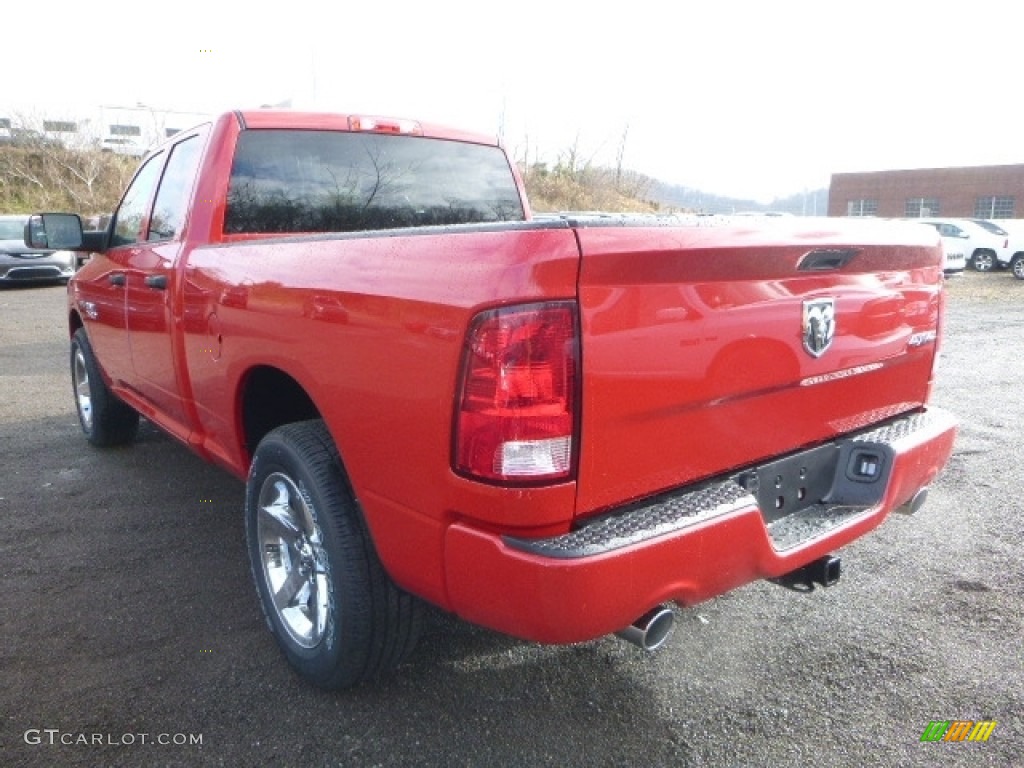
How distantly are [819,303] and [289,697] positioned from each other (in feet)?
6.55

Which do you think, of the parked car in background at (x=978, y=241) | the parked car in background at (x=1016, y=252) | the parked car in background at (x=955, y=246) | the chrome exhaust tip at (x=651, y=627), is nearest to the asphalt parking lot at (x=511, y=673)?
the chrome exhaust tip at (x=651, y=627)

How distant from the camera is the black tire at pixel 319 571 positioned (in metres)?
2.27

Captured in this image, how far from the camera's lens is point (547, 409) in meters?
1.77

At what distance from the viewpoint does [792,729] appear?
2.35 m

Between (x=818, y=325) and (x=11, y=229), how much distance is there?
1859cm

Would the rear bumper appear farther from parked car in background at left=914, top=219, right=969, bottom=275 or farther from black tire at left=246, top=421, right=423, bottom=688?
parked car in background at left=914, top=219, right=969, bottom=275

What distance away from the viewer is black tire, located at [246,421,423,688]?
227cm

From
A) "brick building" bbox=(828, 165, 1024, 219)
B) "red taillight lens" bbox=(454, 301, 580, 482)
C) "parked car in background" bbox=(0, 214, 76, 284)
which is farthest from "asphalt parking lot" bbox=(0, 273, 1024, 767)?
"brick building" bbox=(828, 165, 1024, 219)

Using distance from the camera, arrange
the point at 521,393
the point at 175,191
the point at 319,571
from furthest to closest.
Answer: the point at 175,191 < the point at 319,571 < the point at 521,393

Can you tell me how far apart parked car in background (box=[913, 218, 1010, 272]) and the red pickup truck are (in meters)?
23.3

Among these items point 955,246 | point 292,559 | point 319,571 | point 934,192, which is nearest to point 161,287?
point 292,559

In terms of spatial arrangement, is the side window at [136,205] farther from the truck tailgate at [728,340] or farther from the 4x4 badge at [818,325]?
the 4x4 badge at [818,325]

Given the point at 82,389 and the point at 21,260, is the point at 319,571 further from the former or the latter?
the point at 21,260

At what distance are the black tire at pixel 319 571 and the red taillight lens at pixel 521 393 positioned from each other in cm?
66
